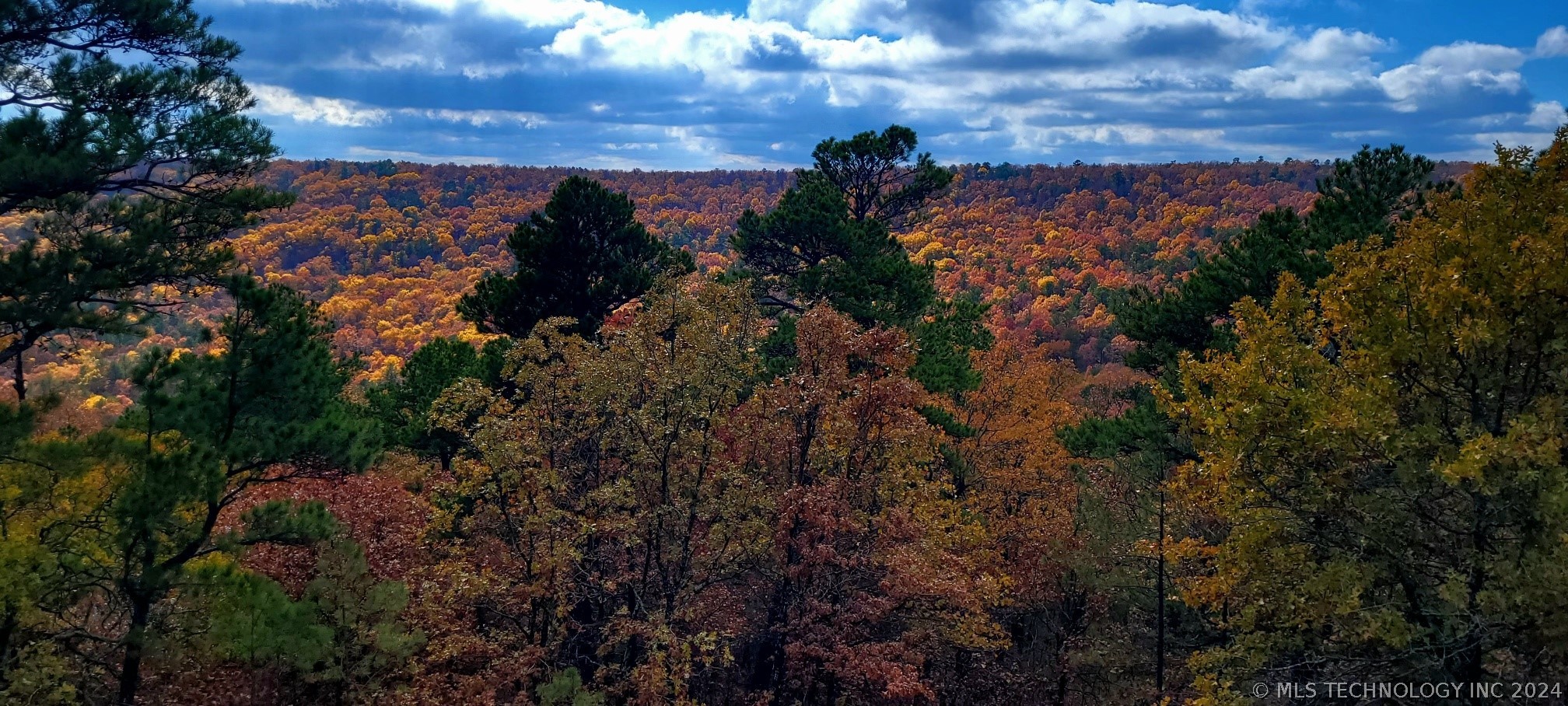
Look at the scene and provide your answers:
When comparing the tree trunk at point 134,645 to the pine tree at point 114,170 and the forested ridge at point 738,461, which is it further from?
the pine tree at point 114,170

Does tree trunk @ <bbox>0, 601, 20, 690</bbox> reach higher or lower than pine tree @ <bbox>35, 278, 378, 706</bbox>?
lower

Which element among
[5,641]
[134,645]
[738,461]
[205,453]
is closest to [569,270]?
[738,461]

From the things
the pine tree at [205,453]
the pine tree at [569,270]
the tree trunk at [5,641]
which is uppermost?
the pine tree at [569,270]

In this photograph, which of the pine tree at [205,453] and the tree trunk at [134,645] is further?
the tree trunk at [134,645]

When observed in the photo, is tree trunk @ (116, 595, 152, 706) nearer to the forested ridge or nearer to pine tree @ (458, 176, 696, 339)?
the forested ridge

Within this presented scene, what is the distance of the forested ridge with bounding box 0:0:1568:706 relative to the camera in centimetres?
973

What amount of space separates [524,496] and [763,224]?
11.6 metres

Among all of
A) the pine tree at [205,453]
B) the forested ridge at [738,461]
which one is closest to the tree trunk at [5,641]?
the forested ridge at [738,461]

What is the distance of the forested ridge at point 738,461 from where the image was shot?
9.73 m

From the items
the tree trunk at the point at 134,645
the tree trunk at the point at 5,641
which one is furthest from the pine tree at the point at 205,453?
the tree trunk at the point at 5,641

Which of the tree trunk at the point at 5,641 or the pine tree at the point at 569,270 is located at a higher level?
the pine tree at the point at 569,270

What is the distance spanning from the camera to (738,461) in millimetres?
16641

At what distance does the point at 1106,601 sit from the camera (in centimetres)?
2444

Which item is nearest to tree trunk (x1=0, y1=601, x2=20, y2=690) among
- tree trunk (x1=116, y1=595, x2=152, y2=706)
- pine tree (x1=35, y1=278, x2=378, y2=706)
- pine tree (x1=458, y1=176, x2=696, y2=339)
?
pine tree (x1=35, y1=278, x2=378, y2=706)
